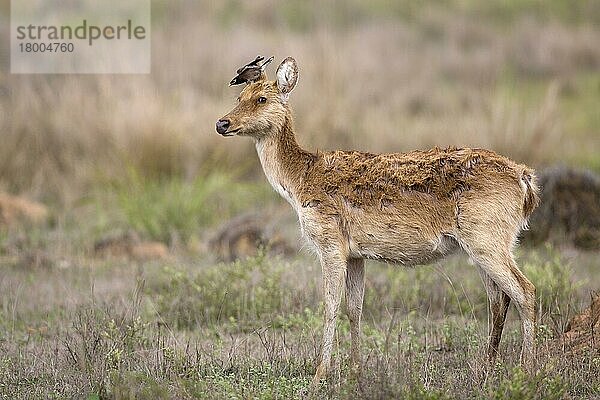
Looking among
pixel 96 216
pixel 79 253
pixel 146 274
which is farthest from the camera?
pixel 96 216

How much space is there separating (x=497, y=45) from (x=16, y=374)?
20429 mm

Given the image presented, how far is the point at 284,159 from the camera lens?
7.96 m

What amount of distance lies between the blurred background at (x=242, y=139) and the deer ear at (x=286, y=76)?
100 inches

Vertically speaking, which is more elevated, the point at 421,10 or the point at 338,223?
the point at 421,10

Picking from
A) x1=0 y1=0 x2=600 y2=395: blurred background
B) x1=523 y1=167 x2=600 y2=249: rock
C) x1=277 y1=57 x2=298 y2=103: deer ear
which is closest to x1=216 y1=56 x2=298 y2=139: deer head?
x1=277 y1=57 x2=298 y2=103: deer ear

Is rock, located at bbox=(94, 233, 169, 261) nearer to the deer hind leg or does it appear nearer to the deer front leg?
the deer front leg

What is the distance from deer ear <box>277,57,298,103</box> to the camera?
25.9 ft

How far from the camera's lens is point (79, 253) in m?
12.9

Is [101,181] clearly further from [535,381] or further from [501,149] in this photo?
[535,381]

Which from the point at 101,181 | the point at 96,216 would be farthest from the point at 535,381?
the point at 101,181

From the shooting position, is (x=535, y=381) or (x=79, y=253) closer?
(x=535, y=381)
